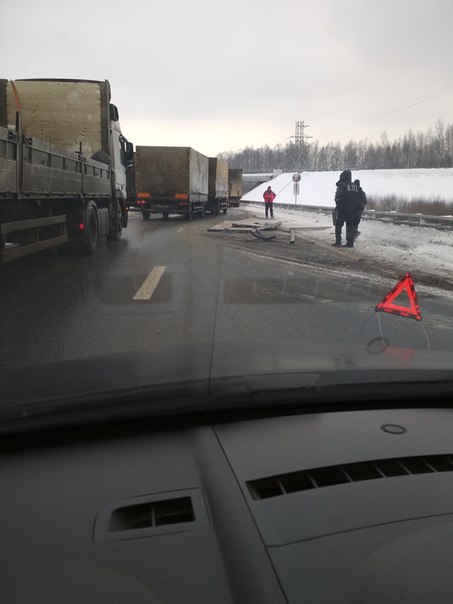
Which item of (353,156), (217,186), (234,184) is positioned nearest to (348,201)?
(217,186)

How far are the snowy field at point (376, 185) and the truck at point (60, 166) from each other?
185 ft

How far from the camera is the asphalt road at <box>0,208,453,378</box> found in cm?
519

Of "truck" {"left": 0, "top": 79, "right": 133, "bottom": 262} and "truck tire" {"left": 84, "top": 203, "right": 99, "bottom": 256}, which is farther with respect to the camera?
"truck tire" {"left": 84, "top": 203, "right": 99, "bottom": 256}

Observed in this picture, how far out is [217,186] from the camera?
3584 centimetres

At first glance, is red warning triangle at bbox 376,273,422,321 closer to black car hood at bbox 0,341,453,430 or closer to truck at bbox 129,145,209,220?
black car hood at bbox 0,341,453,430

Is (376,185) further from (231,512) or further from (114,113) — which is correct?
(231,512)

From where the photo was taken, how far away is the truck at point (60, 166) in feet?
25.0

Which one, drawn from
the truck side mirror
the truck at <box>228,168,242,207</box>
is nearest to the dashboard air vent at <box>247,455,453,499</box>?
the truck side mirror

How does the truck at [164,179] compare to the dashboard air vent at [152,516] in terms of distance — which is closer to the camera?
the dashboard air vent at [152,516]

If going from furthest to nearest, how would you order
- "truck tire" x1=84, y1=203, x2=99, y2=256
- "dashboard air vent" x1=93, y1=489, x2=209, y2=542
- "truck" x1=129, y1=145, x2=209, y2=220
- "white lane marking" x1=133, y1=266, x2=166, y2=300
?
"truck" x1=129, y1=145, x2=209, y2=220
"truck tire" x1=84, y1=203, x2=99, y2=256
"white lane marking" x1=133, y1=266, x2=166, y2=300
"dashboard air vent" x1=93, y1=489, x2=209, y2=542

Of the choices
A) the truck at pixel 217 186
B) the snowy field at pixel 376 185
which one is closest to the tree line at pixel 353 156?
the snowy field at pixel 376 185

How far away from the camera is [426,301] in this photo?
7.74 m

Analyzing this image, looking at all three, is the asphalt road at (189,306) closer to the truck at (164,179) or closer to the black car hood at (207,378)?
the black car hood at (207,378)

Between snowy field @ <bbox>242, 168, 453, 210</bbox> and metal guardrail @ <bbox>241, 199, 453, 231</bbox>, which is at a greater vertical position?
snowy field @ <bbox>242, 168, 453, 210</bbox>
